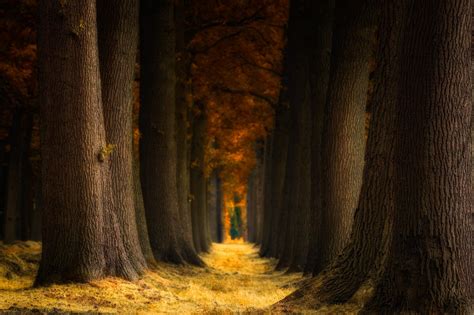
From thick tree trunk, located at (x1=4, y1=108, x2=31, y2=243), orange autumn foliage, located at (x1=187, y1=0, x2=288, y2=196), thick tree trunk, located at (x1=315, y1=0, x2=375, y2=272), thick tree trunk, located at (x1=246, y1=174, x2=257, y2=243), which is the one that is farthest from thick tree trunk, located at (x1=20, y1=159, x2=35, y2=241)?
thick tree trunk, located at (x1=246, y1=174, x2=257, y2=243)

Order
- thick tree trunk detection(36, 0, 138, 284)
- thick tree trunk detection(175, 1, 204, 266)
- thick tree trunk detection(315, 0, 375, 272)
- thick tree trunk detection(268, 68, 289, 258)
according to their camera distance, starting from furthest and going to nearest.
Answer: thick tree trunk detection(268, 68, 289, 258) → thick tree trunk detection(175, 1, 204, 266) → thick tree trunk detection(315, 0, 375, 272) → thick tree trunk detection(36, 0, 138, 284)

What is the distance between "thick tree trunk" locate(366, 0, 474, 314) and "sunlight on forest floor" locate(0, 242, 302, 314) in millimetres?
2775

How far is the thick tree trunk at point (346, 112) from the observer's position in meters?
11.2

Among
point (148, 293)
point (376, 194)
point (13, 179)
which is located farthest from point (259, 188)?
point (376, 194)

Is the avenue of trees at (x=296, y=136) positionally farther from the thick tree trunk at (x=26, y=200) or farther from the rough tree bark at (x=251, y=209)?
the rough tree bark at (x=251, y=209)

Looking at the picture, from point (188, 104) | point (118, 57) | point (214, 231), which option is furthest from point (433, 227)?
point (214, 231)

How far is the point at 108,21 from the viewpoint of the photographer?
10883 mm

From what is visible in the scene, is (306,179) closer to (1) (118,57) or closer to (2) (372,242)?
(1) (118,57)

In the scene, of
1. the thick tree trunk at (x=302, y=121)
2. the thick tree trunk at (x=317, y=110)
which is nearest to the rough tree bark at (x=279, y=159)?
the thick tree trunk at (x=302, y=121)

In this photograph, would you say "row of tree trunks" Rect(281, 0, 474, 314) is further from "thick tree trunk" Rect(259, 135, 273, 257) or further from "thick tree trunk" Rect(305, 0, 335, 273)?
"thick tree trunk" Rect(259, 135, 273, 257)

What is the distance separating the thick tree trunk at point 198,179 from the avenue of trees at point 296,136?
2.48m

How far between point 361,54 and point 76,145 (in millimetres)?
5353

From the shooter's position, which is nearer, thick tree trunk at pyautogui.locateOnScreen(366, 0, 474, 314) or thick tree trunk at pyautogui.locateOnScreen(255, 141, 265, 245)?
thick tree trunk at pyautogui.locateOnScreen(366, 0, 474, 314)

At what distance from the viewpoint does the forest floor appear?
7622mm
